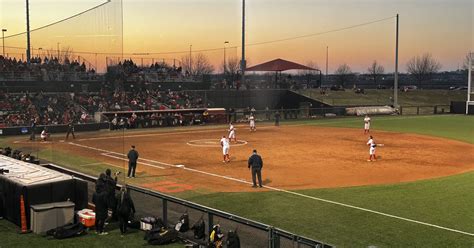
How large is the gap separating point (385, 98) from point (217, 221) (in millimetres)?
78775

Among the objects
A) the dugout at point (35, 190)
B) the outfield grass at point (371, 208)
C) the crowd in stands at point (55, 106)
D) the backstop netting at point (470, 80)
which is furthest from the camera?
the backstop netting at point (470, 80)

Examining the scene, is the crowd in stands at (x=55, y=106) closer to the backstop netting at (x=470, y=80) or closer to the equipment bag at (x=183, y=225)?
the equipment bag at (x=183, y=225)

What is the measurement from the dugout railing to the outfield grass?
5.09 feet

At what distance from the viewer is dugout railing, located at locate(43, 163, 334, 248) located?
8973 mm

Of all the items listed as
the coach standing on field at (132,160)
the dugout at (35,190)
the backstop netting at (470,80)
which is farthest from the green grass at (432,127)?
the dugout at (35,190)

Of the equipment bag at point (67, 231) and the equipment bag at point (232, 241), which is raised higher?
the equipment bag at point (232, 241)

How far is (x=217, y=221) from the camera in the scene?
39.0 ft

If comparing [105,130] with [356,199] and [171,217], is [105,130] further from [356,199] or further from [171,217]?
[356,199]

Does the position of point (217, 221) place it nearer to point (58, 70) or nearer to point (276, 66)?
point (58, 70)

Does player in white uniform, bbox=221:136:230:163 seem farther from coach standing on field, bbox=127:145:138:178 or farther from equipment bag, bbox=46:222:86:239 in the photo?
equipment bag, bbox=46:222:86:239

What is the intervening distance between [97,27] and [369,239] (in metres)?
9.93

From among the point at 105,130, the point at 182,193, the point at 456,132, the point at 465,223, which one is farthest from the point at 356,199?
the point at 456,132

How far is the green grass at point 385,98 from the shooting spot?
76500 millimetres

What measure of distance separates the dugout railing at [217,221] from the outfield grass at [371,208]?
5.09 ft
